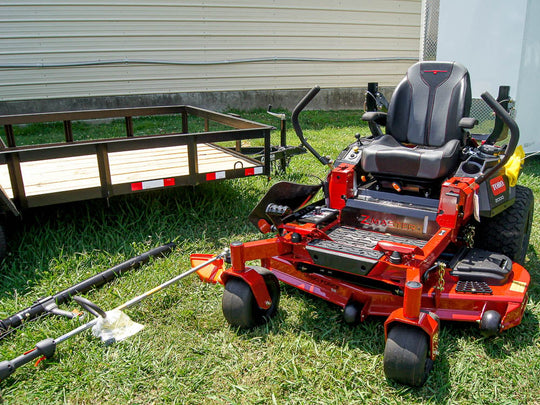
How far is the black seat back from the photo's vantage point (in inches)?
162

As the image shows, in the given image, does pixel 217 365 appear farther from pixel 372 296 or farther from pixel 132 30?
pixel 132 30

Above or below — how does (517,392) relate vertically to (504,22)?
below

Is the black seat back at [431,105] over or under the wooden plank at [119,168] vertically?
over

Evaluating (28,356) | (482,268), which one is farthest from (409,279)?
(28,356)

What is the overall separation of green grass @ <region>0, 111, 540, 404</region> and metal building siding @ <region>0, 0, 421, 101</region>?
6733mm

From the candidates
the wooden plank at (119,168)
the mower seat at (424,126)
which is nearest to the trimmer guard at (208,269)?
the wooden plank at (119,168)

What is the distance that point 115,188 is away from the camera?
175 inches

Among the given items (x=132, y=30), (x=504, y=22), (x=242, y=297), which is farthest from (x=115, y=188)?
(x=132, y=30)

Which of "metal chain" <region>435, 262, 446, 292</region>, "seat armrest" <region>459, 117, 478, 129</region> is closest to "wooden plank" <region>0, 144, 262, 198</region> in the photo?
"seat armrest" <region>459, 117, 478, 129</region>

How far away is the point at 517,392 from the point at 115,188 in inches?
134

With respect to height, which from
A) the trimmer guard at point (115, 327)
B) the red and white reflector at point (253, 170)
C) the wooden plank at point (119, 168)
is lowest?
the trimmer guard at point (115, 327)

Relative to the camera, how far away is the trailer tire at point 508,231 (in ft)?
12.6

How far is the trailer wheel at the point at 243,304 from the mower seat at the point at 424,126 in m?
1.32

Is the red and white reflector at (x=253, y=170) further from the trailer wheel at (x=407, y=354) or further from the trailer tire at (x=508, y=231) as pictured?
the trailer wheel at (x=407, y=354)
